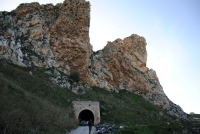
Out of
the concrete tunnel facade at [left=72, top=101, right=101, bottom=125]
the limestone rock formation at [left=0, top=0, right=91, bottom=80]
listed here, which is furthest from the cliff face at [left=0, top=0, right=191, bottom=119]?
the concrete tunnel facade at [left=72, top=101, right=101, bottom=125]

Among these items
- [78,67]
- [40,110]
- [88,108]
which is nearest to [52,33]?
[78,67]

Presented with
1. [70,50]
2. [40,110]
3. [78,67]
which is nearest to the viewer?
[40,110]

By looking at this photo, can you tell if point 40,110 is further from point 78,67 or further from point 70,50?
point 70,50

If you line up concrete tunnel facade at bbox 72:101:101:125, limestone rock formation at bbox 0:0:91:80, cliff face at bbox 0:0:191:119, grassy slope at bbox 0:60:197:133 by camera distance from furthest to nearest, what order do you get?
limestone rock formation at bbox 0:0:91:80, cliff face at bbox 0:0:191:119, concrete tunnel facade at bbox 72:101:101:125, grassy slope at bbox 0:60:197:133

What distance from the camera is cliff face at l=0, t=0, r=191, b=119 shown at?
1618 inches

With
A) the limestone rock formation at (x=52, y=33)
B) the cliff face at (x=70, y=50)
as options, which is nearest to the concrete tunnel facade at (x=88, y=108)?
the cliff face at (x=70, y=50)

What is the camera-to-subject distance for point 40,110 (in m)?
16.2

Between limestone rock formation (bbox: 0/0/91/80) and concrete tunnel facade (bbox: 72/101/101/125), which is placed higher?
limestone rock formation (bbox: 0/0/91/80)

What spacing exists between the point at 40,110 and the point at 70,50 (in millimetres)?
32533

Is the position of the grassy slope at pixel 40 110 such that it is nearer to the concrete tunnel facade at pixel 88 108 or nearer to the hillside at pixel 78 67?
the hillside at pixel 78 67

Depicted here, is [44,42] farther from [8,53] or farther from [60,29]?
[8,53]

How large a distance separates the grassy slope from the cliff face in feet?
21.7

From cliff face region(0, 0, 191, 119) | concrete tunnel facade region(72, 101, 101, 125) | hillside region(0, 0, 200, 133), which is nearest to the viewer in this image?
concrete tunnel facade region(72, 101, 101, 125)

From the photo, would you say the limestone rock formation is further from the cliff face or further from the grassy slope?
the grassy slope
